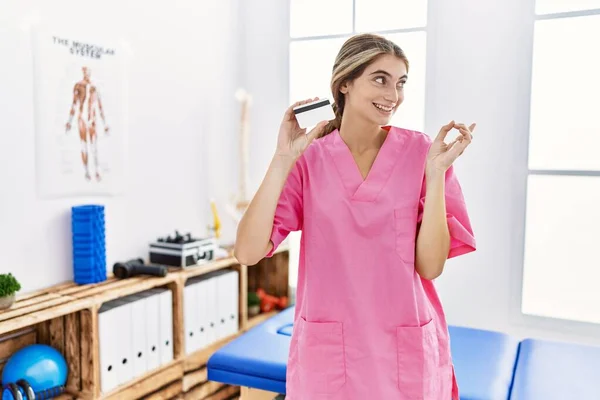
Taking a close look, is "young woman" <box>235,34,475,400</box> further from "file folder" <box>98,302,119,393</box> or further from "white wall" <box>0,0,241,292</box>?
"white wall" <box>0,0,241,292</box>

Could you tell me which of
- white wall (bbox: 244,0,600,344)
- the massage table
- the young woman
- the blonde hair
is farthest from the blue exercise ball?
white wall (bbox: 244,0,600,344)

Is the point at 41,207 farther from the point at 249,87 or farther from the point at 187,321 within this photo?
the point at 249,87

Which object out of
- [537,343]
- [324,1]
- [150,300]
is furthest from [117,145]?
[537,343]

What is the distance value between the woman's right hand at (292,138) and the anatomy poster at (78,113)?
1407mm

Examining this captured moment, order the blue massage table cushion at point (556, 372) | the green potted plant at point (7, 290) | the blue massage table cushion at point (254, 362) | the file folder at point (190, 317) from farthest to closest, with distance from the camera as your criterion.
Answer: the file folder at point (190, 317), the blue massage table cushion at point (254, 362), the green potted plant at point (7, 290), the blue massage table cushion at point (556, 372)

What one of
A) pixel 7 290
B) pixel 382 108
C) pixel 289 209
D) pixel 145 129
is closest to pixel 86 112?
pixel 145 129

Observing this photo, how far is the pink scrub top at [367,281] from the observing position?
3.73ft

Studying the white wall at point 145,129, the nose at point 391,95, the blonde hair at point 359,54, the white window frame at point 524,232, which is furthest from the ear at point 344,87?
the white window frame at point 524,232

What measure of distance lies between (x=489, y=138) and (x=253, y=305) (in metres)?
1.57

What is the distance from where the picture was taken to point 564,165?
2529 mm

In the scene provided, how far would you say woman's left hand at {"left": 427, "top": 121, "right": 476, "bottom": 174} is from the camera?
1.05 meters

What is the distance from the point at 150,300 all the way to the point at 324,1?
6.34 feet

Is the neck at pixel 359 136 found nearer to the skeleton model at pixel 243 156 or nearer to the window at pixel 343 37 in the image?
the window at pixel 343 37

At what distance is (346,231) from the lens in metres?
1.14
